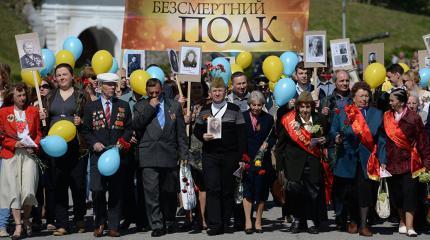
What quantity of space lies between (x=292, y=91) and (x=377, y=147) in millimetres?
1303

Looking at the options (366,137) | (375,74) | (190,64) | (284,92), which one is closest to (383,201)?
(366,137)

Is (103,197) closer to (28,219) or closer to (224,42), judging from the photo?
(28,219)

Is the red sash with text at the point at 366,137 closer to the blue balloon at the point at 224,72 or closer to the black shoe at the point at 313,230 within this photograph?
the black shoe at the point at 313,230

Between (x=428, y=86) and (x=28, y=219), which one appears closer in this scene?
(x=28, y=219)

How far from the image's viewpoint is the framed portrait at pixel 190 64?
13.1 m

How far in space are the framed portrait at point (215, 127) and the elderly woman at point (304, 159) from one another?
76cm

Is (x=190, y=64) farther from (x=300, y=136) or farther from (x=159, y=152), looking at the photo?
(x=300, y=136)

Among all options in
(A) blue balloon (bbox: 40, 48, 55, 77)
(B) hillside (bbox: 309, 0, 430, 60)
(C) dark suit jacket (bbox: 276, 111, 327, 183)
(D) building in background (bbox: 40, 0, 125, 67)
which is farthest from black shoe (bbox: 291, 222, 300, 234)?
(B) hillside (bbox: 309, 0, 430, 60)

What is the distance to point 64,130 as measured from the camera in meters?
12.0

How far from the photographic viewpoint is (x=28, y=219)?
12.4 metres

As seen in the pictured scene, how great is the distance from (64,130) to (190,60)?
2.08 meters

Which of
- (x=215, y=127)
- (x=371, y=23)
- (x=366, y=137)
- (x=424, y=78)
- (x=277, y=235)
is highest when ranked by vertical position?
(x=371, y=23)

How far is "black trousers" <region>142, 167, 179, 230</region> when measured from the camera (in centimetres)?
1227

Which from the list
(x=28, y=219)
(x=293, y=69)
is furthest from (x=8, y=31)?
(x=28, y=219)
